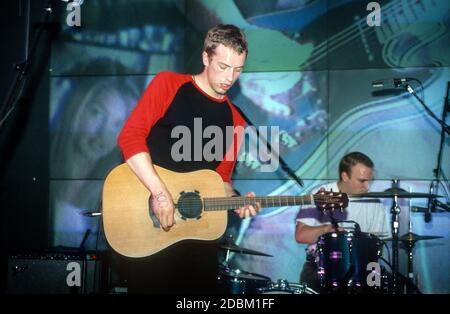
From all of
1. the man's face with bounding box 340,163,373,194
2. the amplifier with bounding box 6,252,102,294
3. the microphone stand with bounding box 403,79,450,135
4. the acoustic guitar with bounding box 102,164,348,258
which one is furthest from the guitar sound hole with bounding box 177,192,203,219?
the microphone stand with bounding box 403,79,450,135

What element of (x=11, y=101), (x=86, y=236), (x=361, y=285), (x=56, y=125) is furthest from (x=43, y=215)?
(x=361, y=285)

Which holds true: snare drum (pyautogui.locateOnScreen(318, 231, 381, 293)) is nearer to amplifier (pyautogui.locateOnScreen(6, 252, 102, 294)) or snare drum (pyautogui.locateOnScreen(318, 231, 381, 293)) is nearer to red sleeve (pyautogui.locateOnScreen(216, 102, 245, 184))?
red sleeve (pyautogui.locateOnScreen(216, 102, 245, 184))

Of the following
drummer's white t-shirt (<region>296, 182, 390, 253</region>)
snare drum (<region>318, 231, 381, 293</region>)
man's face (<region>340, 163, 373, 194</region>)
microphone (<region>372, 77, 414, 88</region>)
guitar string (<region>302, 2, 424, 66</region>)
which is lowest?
snare drum (<region>318, 231, 381, 293</region>)

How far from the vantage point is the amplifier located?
327 centimetres

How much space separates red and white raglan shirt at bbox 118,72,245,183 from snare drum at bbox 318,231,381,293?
1046 millimetres

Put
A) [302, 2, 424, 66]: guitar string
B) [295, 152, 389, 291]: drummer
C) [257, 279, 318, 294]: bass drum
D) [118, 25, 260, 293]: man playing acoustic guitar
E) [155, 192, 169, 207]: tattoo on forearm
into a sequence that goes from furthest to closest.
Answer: [302, 2, 424, 66]: guitar string
[295, 152, 389, 291]: drummer
[257, 279, 318, 294]: bass drum
[155, 192, 169, 207]: tattoo on forearm
[118, 25, 260, 293]: man playing acoustic guitar

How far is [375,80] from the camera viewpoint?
435 cm

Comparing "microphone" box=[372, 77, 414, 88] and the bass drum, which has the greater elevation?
"microphone" box=[372, 77, 414, 88]

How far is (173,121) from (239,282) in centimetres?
137

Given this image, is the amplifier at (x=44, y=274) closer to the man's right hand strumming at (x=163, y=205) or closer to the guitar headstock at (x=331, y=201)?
the man's right hand strumming at (x=163, y=205)

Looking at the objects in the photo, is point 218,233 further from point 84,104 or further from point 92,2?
point 92,2

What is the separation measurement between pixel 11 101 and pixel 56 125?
179cm

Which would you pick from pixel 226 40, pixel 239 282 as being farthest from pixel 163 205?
pixel 239 282

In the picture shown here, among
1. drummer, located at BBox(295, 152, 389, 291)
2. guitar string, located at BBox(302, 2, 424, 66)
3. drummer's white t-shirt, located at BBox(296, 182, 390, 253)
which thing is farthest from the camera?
guitar string, located at BBox(302, 2, 424, 66)
